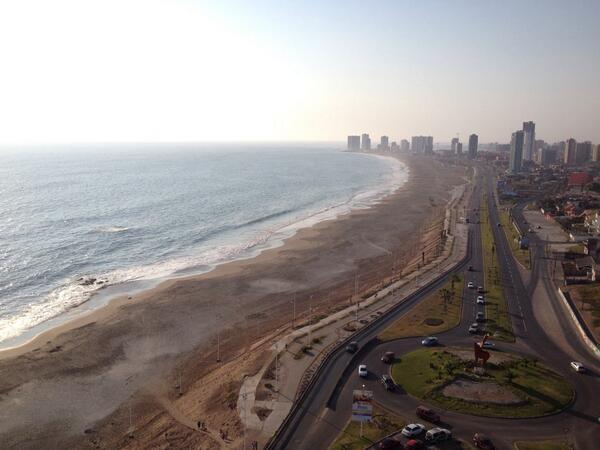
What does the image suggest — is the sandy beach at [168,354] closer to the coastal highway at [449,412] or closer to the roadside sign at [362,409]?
the coastal highway at [449,412]

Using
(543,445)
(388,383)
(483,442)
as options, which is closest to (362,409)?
(388,383)

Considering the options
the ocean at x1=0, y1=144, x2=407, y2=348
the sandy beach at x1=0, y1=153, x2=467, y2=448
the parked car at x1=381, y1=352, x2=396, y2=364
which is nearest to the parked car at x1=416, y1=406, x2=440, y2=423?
the parked car at x1=381, y1=352, x2=396, y2=364

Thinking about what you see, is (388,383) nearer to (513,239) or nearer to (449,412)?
(449,412)

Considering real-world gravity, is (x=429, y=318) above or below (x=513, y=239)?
below

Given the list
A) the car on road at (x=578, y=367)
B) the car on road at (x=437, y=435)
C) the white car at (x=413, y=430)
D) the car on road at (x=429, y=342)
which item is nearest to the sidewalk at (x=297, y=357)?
the car on road at (x=429, y=342)

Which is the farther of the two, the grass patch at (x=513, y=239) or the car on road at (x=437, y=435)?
the grass patch at (x=513, y=239)
